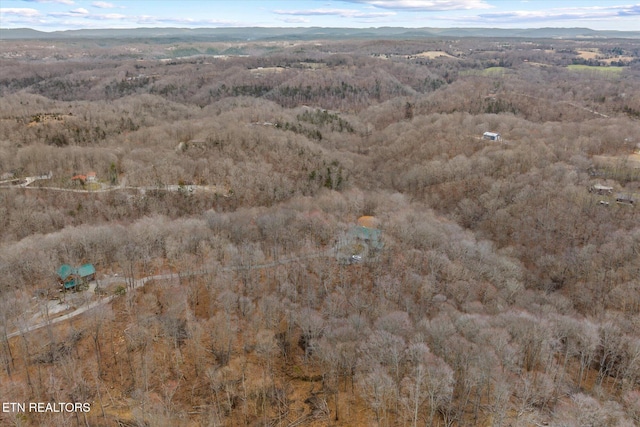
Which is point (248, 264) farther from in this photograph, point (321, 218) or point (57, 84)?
point (57, 84)

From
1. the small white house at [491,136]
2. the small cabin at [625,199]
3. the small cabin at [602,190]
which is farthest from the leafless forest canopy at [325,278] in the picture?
the small white house at [491,136]

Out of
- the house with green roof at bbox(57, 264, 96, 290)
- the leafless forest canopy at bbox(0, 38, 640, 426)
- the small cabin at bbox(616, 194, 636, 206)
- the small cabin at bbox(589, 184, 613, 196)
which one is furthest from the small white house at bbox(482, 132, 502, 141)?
the house with green roof at bbox(57, 264, 96, 290)

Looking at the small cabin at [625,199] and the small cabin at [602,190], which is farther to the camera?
the small cabin at [602,190]

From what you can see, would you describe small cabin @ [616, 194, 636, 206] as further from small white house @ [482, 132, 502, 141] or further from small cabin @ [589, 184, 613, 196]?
small white house @ [482, 132, 502, 141]

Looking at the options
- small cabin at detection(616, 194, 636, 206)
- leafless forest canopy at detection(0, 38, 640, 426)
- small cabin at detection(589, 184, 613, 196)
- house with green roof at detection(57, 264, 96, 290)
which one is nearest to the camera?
leafless forest canopy at detection(0, 38, 640, 426)

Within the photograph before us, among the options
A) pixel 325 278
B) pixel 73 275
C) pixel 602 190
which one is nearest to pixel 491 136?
pixel 602 190

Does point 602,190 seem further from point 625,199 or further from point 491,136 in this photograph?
point 491,136

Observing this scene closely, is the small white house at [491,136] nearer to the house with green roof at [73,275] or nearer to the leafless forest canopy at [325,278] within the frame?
the leafless forest canopy at [325,278]

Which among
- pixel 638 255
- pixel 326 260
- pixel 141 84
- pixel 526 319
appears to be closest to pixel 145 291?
pixel 326 260

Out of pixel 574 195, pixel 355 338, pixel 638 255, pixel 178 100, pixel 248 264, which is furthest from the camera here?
pixel 178 100
